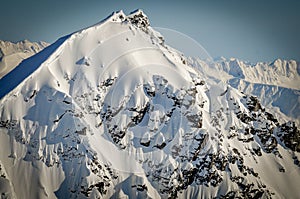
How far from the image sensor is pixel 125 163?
501 ft

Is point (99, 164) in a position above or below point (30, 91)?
below

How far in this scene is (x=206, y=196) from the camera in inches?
6014

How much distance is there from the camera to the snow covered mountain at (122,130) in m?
141

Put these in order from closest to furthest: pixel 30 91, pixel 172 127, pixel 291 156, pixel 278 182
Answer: pixel 30 91 → pixel 172 127 → pixel 278 182 → pixel 291 156

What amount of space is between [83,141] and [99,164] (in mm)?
12285

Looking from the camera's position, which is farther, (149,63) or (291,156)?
(291,156)

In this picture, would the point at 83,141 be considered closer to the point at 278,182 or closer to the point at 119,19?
the point at 119,19

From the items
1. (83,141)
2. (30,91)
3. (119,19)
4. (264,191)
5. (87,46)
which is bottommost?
(264,191)

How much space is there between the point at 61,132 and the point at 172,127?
2003 inches

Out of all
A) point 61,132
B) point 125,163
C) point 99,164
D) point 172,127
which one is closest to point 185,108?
point 172,127

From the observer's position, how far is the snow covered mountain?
14138 centimetres

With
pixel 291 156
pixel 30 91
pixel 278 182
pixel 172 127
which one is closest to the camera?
pixel 30 91

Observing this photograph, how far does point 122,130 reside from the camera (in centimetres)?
15225

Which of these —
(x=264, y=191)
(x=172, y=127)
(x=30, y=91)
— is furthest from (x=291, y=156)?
(x=30, y=91)
